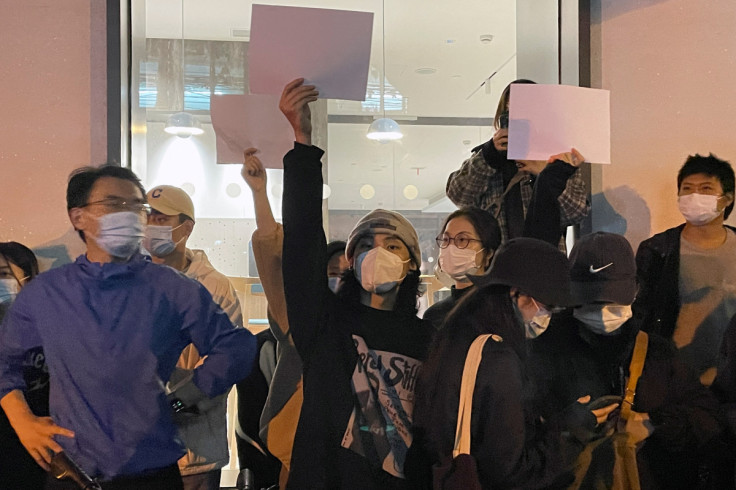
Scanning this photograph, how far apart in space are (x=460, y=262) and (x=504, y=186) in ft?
1.50

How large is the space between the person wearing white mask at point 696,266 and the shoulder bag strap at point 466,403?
1.00 m

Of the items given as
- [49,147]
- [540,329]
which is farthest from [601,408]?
[49,147]

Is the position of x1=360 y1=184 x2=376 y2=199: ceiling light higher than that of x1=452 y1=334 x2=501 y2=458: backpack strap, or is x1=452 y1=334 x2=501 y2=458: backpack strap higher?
x1=360 y1=184 x2=376 y2=199: ceiling light

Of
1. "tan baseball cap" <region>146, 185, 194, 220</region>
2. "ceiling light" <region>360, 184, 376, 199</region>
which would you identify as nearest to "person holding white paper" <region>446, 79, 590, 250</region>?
"tan baseball cap" <region>146, 185, 194, 220</region>

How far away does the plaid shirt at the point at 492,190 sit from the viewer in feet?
8.78

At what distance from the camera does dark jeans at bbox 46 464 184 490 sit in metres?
1.94

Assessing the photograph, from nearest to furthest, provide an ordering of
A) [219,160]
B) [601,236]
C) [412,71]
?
[219,160] < [601,236] < [412,71]

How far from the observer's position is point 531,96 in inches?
94.3

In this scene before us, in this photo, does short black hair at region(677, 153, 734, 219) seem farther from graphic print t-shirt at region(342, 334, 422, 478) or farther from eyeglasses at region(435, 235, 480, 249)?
graphic print t-shirt at region(342, 334, 422, 478)

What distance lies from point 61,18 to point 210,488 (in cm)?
180

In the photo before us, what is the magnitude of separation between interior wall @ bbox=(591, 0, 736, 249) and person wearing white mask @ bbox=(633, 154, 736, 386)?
1.21 ft

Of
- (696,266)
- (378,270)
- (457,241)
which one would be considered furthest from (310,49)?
(696,266)

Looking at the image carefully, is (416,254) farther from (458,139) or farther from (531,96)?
(458,139)

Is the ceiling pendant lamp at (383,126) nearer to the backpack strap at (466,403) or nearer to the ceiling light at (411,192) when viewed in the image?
the ceiling light at (411,192)
